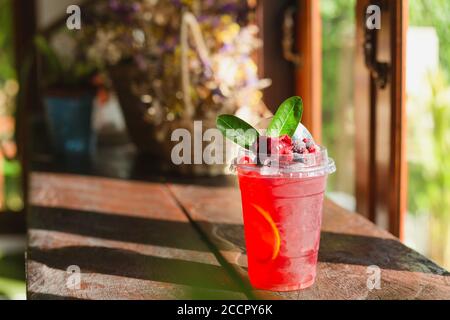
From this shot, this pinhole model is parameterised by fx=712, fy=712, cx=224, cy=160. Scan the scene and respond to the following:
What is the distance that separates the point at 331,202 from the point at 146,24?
1054 mm

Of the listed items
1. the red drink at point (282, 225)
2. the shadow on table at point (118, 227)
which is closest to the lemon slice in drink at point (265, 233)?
the red drink at point (282, 225)

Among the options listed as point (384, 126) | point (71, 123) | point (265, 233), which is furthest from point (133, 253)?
point (71, 123)

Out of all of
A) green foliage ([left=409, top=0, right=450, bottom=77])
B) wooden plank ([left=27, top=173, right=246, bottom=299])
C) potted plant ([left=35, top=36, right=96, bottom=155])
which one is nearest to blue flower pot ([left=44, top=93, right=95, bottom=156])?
potted plant ([left=35, top=36, right=96, bottom=155])

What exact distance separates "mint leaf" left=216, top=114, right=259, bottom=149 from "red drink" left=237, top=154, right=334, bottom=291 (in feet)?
0.16

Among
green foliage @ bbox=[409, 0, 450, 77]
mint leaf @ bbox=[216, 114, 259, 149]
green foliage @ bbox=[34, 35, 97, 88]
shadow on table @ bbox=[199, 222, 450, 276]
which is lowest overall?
shadow on table @ bbox=[199, 222, 450, 276]

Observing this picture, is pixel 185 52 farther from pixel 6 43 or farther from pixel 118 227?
pixel 6 43

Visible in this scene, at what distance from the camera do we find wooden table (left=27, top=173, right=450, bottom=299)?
116 cm

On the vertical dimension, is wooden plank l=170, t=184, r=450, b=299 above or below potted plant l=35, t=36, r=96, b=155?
below

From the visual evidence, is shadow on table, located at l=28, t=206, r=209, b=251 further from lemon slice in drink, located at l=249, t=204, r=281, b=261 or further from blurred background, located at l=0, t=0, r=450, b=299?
blurred background, located at l=0, t=0, r=450, b=299

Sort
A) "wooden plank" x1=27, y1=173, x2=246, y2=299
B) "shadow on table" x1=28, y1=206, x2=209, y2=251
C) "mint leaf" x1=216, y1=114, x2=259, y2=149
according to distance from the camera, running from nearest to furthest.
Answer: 1. "mint leaf" x1=216, y1=114, x2=259, y2=149
2. "wooden plank" x1=27, y1=173, x2=246, y2=299
3. "shadow on table" x1=28, y1=206, x2=209, y2=251

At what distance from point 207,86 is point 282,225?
120cm

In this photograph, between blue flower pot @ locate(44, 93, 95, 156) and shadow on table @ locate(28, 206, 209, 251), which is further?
blue flower pot @ locate(44, 93, 95, 156)

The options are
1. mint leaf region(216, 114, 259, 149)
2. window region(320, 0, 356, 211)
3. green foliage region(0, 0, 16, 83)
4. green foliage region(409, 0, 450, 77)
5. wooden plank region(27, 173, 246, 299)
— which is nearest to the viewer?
mint leaf region(216, 114, 259, 149)

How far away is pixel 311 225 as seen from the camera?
115 cm
